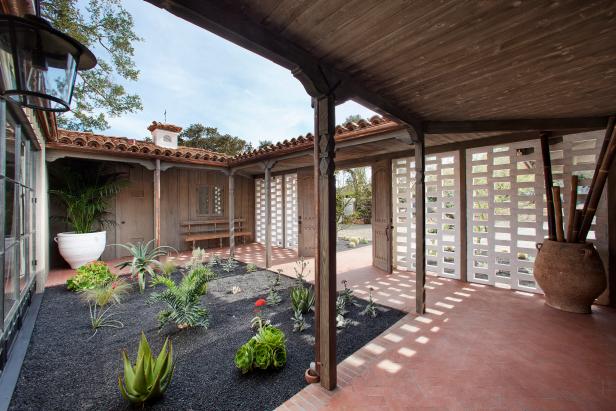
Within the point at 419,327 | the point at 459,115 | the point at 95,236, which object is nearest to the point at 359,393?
the point at 419,327

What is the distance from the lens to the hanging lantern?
98cm

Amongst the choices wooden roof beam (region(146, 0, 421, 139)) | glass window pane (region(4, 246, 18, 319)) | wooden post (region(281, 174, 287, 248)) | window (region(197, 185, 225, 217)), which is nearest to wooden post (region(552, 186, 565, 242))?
wooden roof beam (region(146, 0, 421, 139))

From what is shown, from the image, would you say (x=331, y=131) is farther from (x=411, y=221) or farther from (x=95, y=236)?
(x=95, y=236)

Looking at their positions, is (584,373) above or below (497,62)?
below

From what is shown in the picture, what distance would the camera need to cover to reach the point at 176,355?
2.40 meters

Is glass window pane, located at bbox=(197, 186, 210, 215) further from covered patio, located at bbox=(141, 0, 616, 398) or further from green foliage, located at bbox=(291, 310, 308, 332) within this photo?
covered patio, located at bbox=(141, 0, 616, 398)

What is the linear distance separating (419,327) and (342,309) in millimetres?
874

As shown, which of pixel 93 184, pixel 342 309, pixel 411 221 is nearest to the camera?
pixel 342 309

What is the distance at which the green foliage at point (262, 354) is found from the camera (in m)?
2.10

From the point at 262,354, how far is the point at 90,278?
12.4 feet

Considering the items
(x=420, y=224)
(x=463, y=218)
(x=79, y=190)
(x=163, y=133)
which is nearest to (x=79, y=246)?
(x=79, y=190)

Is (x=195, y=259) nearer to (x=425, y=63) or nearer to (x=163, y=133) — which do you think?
(x=163, y=133)

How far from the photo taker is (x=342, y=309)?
128 inches

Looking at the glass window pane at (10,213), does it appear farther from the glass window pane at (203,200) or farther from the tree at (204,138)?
the tree at (204,138)
